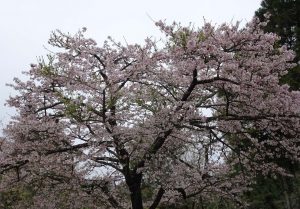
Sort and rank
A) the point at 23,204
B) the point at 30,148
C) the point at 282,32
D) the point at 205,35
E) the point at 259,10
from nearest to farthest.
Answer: the point at 205,35 → the point at 30,148 → the point at 23,204 → the point at 282,32 → the point at 259,10

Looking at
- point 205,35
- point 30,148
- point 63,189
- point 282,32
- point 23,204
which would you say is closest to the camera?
point 205,35

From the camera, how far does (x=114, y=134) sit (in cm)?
849

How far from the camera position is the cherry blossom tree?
8.12m

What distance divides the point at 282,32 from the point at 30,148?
15972 millimetres

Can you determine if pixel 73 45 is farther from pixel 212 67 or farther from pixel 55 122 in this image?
pixel 212 67

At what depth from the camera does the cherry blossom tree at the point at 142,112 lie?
8.12 metres

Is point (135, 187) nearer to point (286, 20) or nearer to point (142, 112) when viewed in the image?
point (142, 112)

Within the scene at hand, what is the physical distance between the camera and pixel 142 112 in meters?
8.67

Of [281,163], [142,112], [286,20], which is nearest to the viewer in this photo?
[142,112]

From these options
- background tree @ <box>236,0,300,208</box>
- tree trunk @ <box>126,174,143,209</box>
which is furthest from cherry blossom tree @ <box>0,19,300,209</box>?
background tree @ <box>236,0,300,208</box>

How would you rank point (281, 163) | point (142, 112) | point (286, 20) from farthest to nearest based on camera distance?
point (286, 20) < point (281, 163) < point (142, 112)

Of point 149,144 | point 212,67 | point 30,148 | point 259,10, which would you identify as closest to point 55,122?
point 30,148

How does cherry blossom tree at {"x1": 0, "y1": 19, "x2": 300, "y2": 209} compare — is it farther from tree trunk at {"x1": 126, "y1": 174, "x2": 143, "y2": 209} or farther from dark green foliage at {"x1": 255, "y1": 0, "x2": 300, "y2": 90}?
dark green foliage at {"x1": 255, "y1": 0, "x2": 300, "y2": 90}

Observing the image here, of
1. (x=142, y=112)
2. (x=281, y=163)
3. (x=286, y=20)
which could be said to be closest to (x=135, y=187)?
(x=142, y=112)
